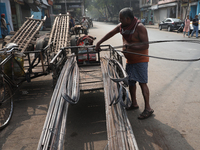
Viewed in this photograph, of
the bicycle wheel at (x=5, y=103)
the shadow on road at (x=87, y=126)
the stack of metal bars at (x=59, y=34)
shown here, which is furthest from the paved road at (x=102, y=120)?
the stack of metal bars at (x=59, y=34)

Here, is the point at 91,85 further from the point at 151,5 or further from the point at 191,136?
the point at 151,5

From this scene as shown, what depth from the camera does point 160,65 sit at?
22.5 ft

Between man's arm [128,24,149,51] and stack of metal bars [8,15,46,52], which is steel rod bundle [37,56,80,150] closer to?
man's arm [128,24,149,51]

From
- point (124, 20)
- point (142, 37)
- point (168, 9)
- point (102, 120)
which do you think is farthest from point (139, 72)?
point (168, 9)

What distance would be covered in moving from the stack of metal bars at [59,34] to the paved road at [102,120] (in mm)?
2192

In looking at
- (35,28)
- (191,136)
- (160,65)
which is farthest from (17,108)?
(160,65)

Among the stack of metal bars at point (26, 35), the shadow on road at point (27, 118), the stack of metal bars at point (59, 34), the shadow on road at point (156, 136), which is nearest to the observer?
the shadow on road at point (156, 136)

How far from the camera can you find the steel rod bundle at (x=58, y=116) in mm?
2055

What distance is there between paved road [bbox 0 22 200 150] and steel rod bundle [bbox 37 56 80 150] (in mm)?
537

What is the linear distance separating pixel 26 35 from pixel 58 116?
15.3ft

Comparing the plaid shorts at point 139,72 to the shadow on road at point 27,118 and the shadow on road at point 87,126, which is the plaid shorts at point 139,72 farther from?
the shadow on road at point 27,118

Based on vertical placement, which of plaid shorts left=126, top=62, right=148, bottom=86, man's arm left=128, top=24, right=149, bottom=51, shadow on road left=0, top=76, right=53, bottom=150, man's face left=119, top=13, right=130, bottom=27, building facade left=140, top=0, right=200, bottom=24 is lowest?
shadow on road left=0, top=76, right=53, bottom=150

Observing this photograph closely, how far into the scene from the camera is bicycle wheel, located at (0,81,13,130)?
331 centimetres

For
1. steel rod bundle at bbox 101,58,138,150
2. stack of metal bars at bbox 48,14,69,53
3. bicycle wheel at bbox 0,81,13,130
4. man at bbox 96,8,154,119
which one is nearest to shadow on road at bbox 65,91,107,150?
steel rod bundle at bbox 101,58,138,150
